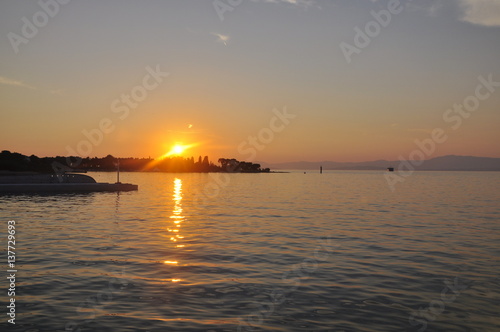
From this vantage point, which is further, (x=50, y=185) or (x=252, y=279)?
(x=50, y=185)

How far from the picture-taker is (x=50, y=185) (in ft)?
234

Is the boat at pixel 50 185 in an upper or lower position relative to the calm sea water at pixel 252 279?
upper

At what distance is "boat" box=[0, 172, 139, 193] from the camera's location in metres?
68.1

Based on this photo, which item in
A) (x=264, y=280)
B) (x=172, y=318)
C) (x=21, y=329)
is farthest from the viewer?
(x=264, y=280)

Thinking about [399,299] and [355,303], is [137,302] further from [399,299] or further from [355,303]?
[399,299]

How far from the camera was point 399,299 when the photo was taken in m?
13.6

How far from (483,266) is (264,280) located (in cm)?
1006

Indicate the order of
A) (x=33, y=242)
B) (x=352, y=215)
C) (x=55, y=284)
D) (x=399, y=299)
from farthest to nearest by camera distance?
(x=352, y=215) → (x=33, y=242) → (x=55, y=284) → (x=399, y=299)

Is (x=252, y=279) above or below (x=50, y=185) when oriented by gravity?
below

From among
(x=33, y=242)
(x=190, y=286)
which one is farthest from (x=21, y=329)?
(x=33, y=242)

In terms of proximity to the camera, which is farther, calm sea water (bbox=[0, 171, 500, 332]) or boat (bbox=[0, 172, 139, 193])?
boat (bbox=[0, 172, 139, 193])

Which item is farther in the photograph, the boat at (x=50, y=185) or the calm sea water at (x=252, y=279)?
the boat at (x=50, y=185)

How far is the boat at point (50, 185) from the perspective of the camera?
2680 inches

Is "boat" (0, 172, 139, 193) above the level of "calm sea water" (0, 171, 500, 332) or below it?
above
